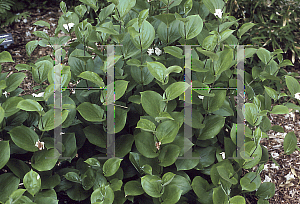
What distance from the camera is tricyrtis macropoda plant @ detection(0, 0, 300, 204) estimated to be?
888 millimetres

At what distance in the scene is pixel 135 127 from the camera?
101cm

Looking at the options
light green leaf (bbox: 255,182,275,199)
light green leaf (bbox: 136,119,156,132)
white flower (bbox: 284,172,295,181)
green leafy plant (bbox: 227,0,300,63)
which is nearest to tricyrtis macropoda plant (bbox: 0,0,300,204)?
light green leaf (bbox: 136,119,156,132)

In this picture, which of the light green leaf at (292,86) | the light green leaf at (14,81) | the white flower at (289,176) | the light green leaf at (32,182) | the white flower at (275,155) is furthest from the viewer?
the white flower at (275,155)

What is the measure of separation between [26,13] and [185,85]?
134 inches

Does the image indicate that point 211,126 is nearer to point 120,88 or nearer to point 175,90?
point 175,90

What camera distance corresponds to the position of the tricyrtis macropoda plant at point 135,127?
888 millimetres

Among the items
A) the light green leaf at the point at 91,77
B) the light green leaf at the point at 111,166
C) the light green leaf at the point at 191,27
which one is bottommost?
the light green leaf at the point at 111,166

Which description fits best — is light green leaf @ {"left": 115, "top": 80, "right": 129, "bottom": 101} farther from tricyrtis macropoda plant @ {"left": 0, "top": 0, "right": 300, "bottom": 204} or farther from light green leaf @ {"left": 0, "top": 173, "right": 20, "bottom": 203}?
light green leaf @ {"left": 0, "top": 173, "right": 20, "bottom": 203}

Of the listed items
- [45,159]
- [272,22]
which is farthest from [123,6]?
[272,22]

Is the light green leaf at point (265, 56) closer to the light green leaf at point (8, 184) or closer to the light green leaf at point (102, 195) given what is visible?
the light green leaf at point (102, 195)

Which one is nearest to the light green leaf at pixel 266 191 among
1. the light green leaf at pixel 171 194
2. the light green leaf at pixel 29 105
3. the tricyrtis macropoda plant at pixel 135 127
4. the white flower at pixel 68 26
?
the tricyrtis macropoda plant at pixel 135 127

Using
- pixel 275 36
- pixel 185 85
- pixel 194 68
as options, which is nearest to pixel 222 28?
pixel 194 68

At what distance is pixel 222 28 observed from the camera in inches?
44.3

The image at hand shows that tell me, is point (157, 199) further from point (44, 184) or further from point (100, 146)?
point (44, 184)
